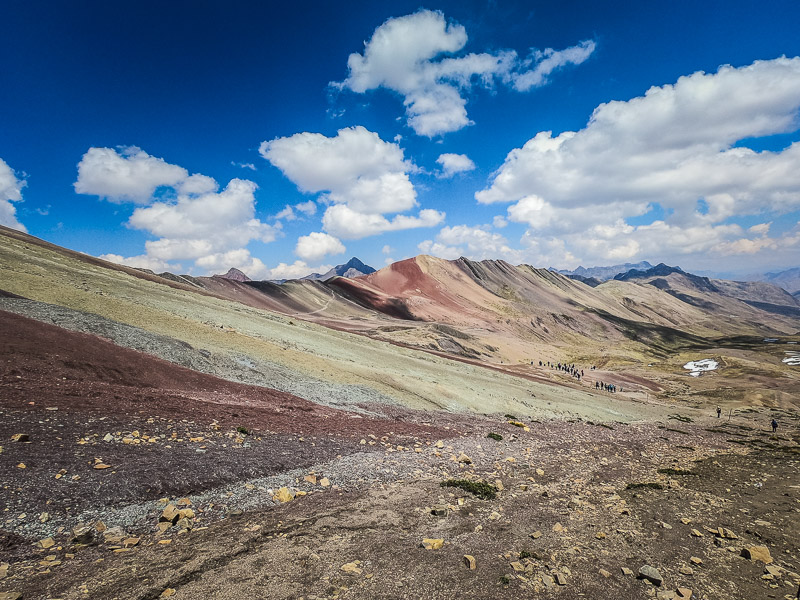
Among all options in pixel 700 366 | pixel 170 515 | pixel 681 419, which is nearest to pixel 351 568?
pixel 170 515

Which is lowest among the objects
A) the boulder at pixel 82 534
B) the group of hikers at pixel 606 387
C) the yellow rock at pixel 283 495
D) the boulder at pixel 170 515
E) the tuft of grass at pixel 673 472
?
the boulder at pixel 82 534

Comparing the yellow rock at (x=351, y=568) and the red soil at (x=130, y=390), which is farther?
the red soil at (x=130, y=390)

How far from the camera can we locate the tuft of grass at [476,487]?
13.7 metres

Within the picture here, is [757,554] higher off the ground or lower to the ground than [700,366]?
lower

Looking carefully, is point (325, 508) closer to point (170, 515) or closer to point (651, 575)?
point (170, 515)

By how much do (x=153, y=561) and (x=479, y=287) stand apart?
7218 inches

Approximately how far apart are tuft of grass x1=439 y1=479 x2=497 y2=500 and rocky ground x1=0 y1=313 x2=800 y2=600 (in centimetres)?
9

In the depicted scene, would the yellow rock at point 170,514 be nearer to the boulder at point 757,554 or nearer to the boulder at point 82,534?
the boulder at point 82,534

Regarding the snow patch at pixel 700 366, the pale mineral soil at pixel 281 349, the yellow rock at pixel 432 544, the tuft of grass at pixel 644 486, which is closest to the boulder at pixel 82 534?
the yellow rock at pixel 432 544

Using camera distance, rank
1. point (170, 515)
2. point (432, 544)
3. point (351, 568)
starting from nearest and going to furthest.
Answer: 1. point (351, 568)
2. point (432, 544)
3. point (170, 515)

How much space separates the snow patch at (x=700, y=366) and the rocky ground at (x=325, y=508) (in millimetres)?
102793

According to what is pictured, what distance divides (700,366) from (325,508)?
14246 cm

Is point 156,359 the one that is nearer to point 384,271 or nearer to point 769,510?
point 769,510

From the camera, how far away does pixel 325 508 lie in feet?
38.3
